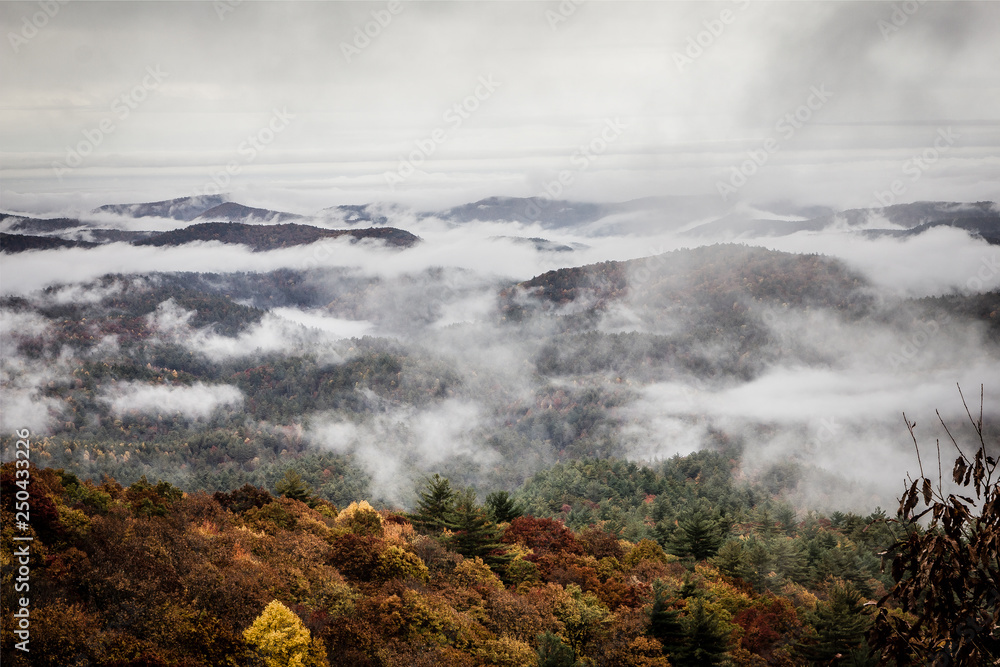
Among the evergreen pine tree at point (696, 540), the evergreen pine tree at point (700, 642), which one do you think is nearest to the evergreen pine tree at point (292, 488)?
the evergreen pine tree at point (696, 540)

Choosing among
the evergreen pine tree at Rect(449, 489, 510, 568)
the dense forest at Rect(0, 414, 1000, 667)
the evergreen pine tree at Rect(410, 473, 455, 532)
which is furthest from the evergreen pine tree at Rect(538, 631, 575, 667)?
the evergreen pine tree at Rect(410, 473, 455, 532)

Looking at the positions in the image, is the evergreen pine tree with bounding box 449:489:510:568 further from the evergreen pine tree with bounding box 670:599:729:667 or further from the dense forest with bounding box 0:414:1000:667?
the evergreen pine tree with bounding box 670:599:729:667

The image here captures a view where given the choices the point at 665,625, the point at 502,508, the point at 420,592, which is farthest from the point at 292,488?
the point at 665,625

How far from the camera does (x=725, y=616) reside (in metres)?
44.8

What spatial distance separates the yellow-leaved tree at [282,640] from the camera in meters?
29.0

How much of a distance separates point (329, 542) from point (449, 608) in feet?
54.6

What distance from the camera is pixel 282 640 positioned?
95.8 ft

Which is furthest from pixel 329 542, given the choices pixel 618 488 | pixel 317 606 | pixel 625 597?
pixel 618 488

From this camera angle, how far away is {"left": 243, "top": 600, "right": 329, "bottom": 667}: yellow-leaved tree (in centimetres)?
2900

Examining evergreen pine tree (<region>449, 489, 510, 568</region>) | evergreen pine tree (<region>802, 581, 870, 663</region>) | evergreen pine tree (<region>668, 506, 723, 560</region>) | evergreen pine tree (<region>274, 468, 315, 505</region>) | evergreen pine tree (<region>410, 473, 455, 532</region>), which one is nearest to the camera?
evergreen pine tree (<region>802, 581, 870, 663</region>)

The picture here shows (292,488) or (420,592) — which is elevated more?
(420,592)

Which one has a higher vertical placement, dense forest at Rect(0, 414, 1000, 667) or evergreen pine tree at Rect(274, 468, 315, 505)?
dense forest at Rect(0, 414, 1000, 667)

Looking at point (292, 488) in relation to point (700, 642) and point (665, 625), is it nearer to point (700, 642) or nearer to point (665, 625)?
point (665, 625)

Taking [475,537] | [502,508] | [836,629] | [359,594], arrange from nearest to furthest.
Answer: [836,629]
[359,594]
[475,537]
[502,508]
